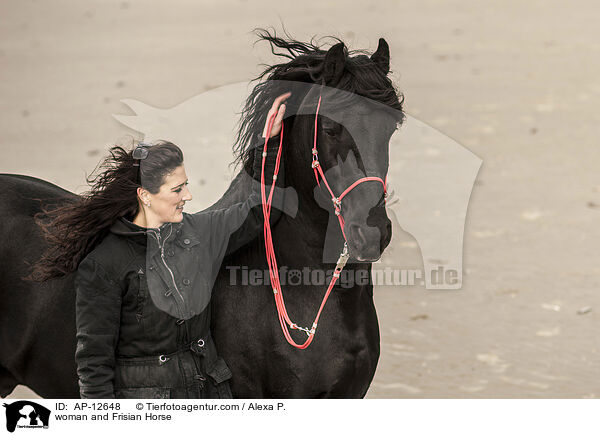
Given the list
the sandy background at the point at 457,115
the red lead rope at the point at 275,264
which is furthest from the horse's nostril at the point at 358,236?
the sandy background at the point at 457,115

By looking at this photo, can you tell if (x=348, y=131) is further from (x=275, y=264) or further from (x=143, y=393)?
(x=143, y=393)

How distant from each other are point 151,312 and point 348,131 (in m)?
1.07

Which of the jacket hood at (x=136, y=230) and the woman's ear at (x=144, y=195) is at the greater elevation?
the woman's ear at (x=144, y=195)

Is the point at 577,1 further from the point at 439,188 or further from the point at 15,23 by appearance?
the point at 15,23

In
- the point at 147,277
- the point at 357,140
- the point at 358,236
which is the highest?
the point at 357,140

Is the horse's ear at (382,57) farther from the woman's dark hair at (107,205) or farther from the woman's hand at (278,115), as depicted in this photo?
the woman's dark hair at (107,205)

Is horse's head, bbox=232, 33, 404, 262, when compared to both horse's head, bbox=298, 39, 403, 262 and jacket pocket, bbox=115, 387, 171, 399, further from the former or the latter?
jacket pocket, bbox=115, 387, 171, 399

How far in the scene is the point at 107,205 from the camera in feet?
11.1

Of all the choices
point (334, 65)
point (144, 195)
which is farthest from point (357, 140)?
point (144, 195)

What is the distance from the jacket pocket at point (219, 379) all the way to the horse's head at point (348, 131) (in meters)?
0.77

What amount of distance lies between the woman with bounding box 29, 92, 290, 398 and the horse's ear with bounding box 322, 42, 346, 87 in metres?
0.25

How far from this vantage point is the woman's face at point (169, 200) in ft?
10.8

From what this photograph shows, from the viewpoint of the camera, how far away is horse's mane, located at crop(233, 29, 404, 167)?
3.31 m
